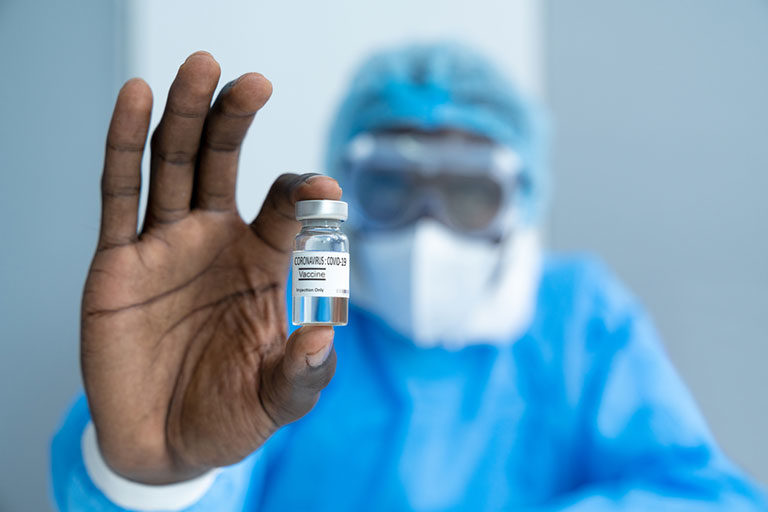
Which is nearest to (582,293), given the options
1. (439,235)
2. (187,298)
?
(439,235)

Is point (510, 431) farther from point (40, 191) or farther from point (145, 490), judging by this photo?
point (40, 191)

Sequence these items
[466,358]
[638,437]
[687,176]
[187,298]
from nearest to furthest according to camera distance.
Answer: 1. [187,298]
2. [638,437]
3. [466,358]
4. [687,176]

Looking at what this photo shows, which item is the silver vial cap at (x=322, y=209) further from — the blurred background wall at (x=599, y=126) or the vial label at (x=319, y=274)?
the blurred background wall at (x=599, y=126)

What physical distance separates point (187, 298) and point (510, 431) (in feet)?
2.56

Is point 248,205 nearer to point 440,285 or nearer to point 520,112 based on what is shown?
point 440,285

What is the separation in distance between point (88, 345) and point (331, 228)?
0.80 ft

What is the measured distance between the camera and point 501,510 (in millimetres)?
1111

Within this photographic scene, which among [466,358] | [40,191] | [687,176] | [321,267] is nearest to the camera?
[321,267]

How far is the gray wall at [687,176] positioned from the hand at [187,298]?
138 centimetres

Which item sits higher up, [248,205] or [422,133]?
[422,133]

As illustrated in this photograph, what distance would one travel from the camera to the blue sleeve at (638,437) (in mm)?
987

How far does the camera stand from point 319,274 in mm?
453

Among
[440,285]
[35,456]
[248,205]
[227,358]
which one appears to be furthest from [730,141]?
[35,456]

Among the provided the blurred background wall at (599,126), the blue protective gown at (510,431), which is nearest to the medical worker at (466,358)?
the blue protective gown at (510,431)
